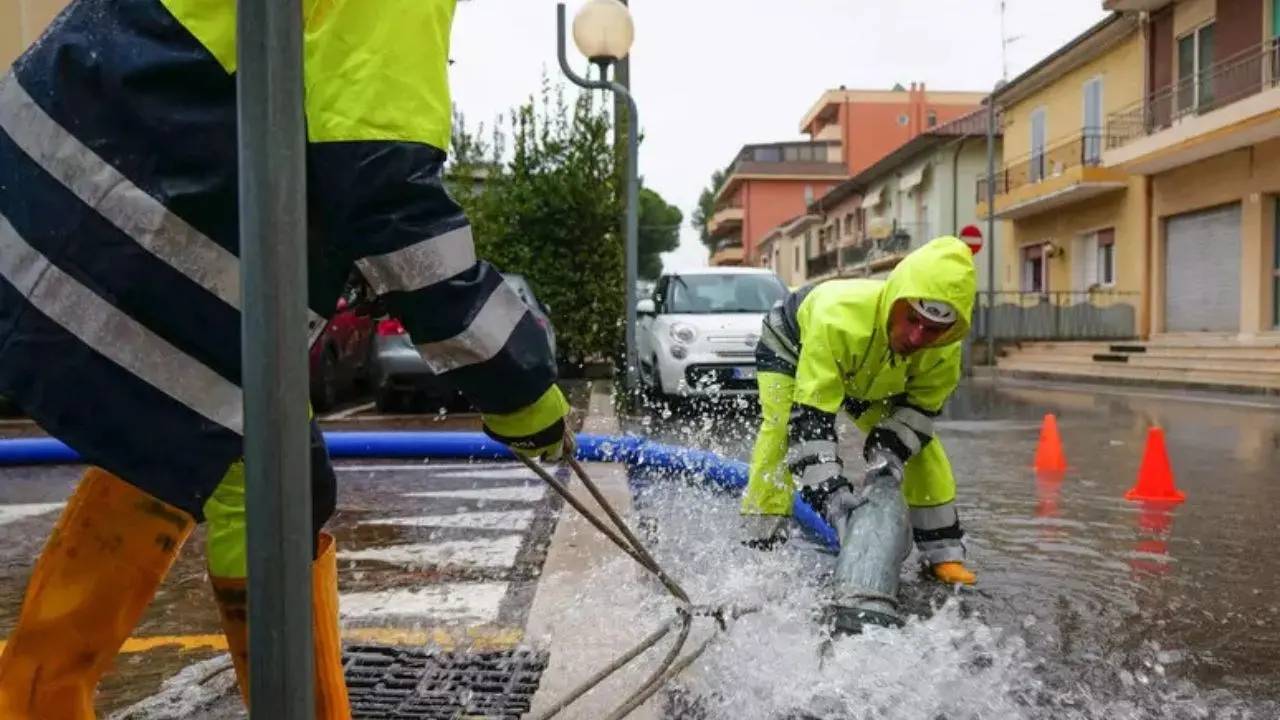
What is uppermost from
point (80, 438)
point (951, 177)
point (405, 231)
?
point (951, 177)

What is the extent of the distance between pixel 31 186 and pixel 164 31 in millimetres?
346

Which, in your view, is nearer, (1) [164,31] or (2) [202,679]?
(1) [164,31]

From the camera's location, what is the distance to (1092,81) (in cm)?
2469

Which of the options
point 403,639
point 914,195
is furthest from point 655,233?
point 403,639

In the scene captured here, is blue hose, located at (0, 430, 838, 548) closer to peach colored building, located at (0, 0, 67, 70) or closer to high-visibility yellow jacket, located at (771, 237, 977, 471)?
high-visibility yellow jacket, located at (771, 237, 977, 471)

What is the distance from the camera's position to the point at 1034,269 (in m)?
28.6

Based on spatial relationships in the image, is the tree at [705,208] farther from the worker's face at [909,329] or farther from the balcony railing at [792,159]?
the worker's face at [909,329]

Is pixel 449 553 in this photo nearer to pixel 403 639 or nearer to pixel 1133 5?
pixel 403 639

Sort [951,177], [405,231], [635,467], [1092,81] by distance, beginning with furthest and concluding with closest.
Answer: [951,177], [1092,81], [635,467], [405,231]

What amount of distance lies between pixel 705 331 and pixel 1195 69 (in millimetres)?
14897

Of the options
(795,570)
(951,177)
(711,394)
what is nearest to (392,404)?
(711,394)

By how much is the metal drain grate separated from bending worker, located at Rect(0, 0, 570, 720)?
861 mm

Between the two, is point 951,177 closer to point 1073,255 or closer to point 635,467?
point 1073,255

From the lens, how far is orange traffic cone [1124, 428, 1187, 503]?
603 centimetres
